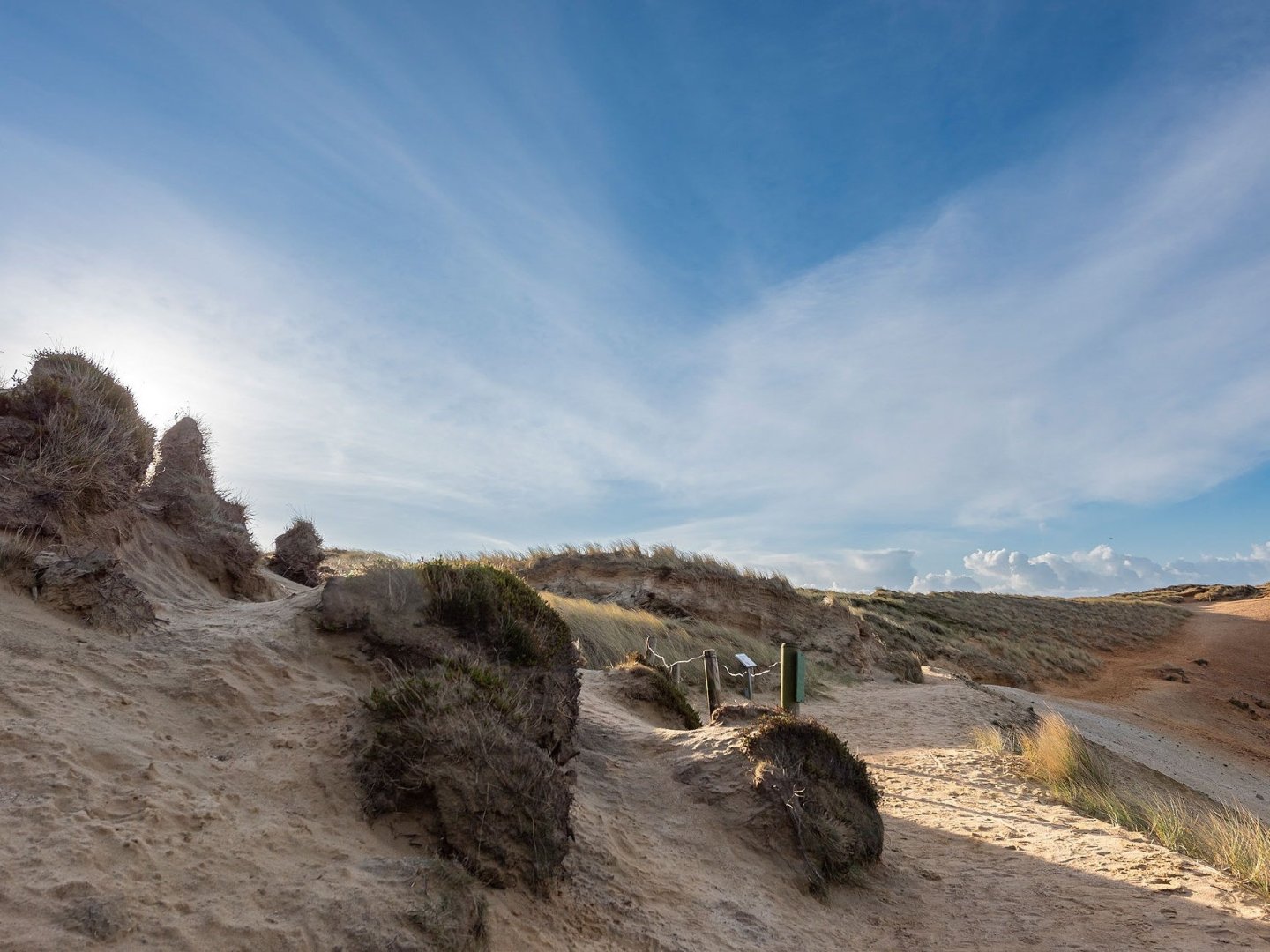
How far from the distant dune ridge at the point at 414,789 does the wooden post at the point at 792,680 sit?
4.73 feet

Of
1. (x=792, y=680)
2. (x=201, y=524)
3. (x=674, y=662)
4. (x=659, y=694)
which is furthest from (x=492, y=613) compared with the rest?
(x=674, y=662)

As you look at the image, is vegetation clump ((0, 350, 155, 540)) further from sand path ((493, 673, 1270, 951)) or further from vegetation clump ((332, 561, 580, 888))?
sand path ((493, 673, 1270, 951))

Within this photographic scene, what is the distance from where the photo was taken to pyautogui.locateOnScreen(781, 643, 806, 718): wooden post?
980 cm

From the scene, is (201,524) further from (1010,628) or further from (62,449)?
(1010,628)

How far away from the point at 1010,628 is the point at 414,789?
43.1 meters

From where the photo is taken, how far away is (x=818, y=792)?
6793 millimetres

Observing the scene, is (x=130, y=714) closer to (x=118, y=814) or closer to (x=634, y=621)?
(x=118, y=814)

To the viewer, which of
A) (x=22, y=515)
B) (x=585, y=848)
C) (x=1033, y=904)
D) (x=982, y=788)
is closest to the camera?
(x=585, y=848)

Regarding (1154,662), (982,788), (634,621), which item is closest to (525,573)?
(634,621)

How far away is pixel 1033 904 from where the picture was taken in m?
6.02

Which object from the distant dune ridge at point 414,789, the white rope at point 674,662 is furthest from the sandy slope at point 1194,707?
the distant dune ridge at point 414,789

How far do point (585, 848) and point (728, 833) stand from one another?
5.36 feet

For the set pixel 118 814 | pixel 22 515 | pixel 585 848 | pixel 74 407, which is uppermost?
pixel 74 407

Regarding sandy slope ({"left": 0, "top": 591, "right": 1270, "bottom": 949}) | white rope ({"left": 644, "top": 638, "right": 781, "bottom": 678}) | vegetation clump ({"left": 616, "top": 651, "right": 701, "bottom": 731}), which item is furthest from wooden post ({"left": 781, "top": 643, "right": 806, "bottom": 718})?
white rope ({"left": 644, "top": 638, "right": 781, "bottom": 678})
